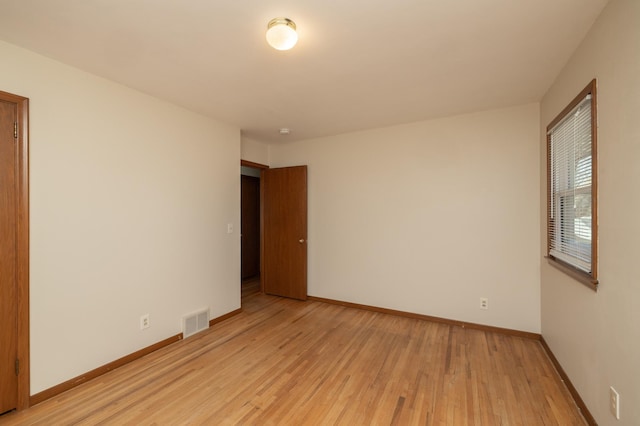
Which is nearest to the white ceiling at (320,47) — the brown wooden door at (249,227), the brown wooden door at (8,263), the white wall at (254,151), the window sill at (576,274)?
the brown wooden door at (8,263)

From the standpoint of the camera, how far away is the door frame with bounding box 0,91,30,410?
188 centimetres

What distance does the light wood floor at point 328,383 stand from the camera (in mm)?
1827

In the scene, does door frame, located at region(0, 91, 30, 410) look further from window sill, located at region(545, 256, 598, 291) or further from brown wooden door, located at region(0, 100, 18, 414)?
window sill, located at region(545, 256, 598, 291)

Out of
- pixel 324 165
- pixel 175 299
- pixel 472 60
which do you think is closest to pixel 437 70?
pixel 472 60

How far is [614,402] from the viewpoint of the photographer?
4.83 feet

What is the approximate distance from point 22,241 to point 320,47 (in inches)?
94.9

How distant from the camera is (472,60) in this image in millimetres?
2057

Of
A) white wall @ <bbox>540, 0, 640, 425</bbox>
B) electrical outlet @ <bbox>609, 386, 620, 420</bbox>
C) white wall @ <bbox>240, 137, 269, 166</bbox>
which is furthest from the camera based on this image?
white wall @ <bbox>240, 137, 269, 166</bbox>

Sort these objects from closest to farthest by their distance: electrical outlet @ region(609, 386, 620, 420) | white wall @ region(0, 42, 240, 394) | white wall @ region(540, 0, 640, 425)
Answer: white wall @ region(540, 0, 640, 425) → electrical outlet @ region(609, 386, 620, 420) → white wall @ region(0, 42, 240, 394)

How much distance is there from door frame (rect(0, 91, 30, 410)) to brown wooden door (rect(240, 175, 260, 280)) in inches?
143

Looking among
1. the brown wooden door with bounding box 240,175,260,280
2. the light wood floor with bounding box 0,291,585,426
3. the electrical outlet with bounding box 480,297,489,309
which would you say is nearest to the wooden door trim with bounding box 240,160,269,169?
the brown wooden door with bounding box 240,175,260,280

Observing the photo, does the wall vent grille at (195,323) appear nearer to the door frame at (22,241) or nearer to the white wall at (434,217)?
the door frame at (22,241)

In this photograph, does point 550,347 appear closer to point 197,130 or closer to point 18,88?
point 197,130

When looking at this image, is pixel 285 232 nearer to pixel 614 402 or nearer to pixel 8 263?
pixel 8 263
